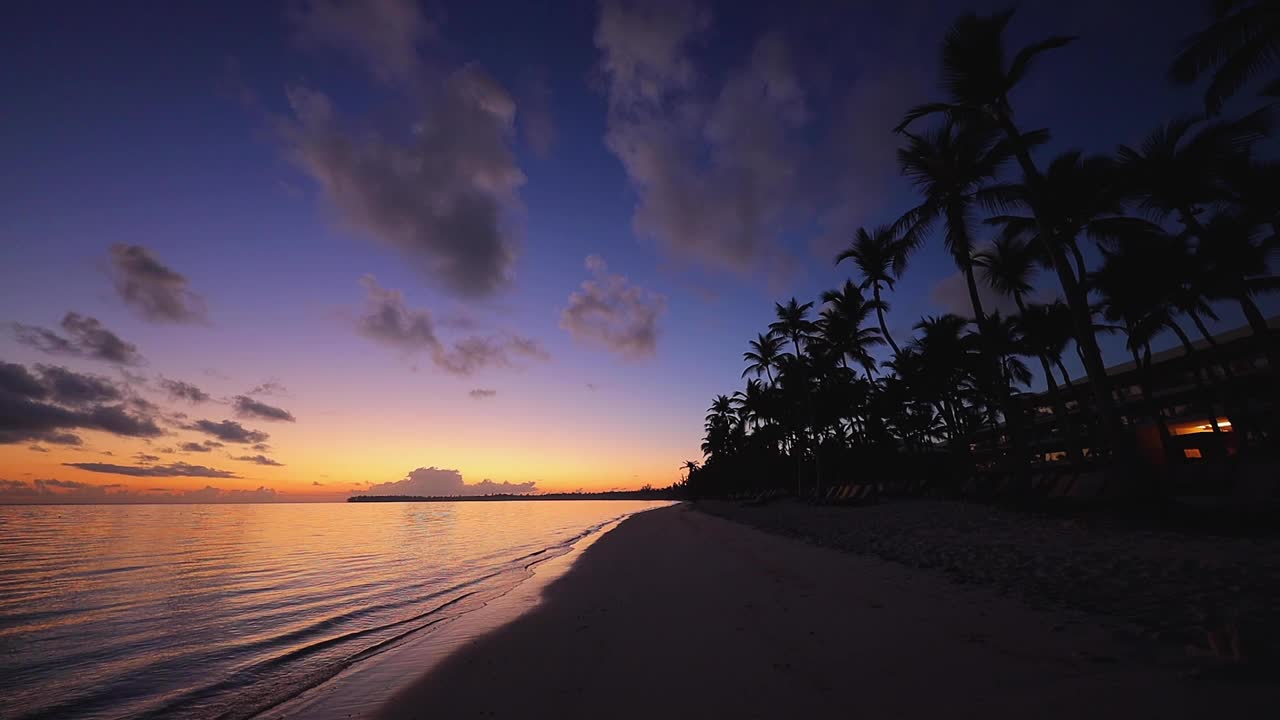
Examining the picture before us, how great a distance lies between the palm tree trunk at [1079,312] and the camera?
13.1 metres

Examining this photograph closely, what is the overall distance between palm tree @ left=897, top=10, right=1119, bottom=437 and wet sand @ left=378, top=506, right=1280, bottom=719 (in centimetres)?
1133

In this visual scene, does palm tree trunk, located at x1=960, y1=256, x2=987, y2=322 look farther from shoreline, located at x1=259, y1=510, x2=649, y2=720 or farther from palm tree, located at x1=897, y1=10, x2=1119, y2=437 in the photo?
shoreline, located at x1=259, y1=510, x2=649, y2=720

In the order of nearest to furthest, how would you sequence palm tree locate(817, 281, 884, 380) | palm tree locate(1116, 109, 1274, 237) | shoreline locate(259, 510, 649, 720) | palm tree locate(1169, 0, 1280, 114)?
shoreline locate(259, 510, 649, 720) → palm tree locate(1169, 0, 1280, 114) → palm tree locate(1116, 109, 1274, 237) → palm tree locate(817, 281, 884, 380)

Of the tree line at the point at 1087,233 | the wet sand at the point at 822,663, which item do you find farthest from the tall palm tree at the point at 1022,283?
the wet sand at the point at 822,663

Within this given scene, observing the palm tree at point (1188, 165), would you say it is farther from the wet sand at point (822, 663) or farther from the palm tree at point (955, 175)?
the wet sand at point (822, 663)

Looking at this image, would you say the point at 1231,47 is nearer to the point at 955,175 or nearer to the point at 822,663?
the point at 955,175

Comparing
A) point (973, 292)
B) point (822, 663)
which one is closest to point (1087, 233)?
point (973, 292)

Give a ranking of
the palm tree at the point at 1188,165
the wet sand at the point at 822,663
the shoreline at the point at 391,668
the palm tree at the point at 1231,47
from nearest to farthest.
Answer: the wet sand at the point at 822,663 < the shoreline at the point at 391,668 < the palm tree at the point at 1231,47 < the palm tree at the point at 1188,165

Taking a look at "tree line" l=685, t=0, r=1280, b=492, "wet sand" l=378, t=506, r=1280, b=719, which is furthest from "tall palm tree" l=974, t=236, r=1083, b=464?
"wet sand" l=378, t=506, r=1280, b=719

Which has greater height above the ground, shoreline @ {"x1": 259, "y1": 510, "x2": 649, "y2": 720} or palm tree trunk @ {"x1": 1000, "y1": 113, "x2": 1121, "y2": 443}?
palm tree trunk @ {"x1": 1000, "y1": 113, "x2": 1121, "y2": 443}

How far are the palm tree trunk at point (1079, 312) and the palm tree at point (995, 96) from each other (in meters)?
0.02

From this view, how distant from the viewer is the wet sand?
3512 millimetres

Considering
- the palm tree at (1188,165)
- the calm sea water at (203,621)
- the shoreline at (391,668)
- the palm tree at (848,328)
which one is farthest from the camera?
the palm tree at (848,328)

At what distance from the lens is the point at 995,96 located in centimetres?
1603
